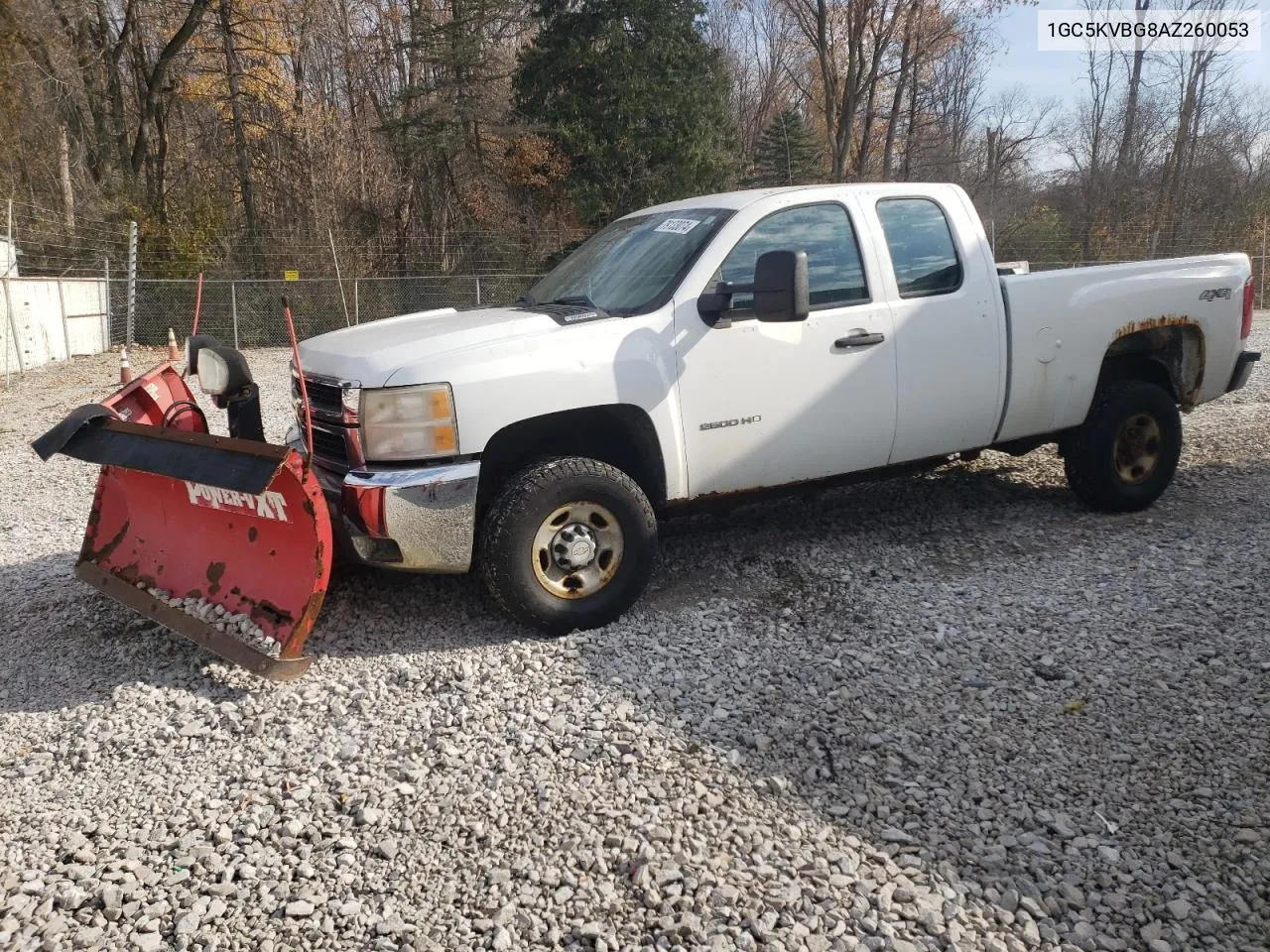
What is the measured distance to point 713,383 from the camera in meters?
4.70

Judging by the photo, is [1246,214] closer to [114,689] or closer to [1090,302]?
[1090,302]

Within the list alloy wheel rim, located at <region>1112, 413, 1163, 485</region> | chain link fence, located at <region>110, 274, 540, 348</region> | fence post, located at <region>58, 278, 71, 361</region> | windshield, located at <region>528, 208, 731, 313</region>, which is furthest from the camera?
chain link fence, located at <region>110, 274, 540, 348</region>

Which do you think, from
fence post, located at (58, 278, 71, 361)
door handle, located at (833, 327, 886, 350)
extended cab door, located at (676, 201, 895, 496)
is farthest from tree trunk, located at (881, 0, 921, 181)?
door handle, located at (833, 327, 886, 350)

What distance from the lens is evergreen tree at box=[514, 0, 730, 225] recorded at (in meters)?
25.7

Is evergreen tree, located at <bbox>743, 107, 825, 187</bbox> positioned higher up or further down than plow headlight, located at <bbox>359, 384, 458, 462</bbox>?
higher up

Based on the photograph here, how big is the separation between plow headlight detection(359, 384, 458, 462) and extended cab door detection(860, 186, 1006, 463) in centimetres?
238

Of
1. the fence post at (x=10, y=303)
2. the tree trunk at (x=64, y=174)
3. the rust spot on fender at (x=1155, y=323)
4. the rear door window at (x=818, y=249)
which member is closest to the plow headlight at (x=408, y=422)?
the rear door window at (x=818, y=249)

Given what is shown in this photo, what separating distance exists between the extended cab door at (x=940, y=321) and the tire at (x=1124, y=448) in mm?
842

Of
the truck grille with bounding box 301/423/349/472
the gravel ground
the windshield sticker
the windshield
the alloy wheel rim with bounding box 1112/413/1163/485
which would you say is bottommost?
the gravel ground

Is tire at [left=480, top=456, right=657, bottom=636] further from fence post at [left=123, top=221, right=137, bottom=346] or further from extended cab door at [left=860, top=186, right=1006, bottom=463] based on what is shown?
fence post at [left=123, top=221, right=137, bottom=346]

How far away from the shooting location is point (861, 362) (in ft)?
16.6

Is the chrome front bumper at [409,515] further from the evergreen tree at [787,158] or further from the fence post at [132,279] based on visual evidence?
the evergreen tree at [787,158]

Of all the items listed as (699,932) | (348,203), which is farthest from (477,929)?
(348,203)

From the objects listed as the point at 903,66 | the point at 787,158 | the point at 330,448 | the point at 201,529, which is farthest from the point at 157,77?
the point at 330,448
